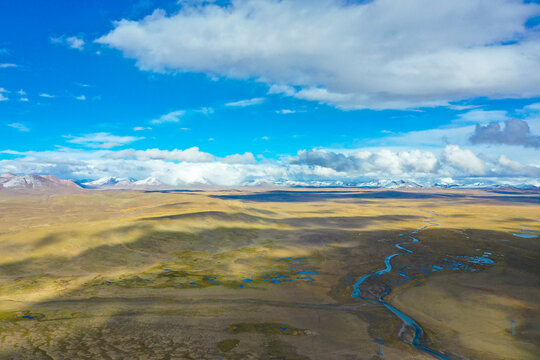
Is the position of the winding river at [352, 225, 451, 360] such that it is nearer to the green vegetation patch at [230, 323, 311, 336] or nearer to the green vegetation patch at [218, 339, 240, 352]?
the green vegetation patch at [230, 323, 311, 336]

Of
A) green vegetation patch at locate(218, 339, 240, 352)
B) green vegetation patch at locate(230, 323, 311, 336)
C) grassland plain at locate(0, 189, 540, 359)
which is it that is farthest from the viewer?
green vegetation patch at locate(230, 323, 311, 336)

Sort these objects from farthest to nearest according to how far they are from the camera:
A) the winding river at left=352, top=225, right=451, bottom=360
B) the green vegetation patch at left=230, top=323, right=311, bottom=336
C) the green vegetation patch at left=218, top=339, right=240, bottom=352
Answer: the green vegetation patch at left=230, top=323, right=311, bottom=336
the winding river at left=352, top=225, right=451, bottom=360
the green vegetation patch at left=218, top=339, right=240, bottom=352

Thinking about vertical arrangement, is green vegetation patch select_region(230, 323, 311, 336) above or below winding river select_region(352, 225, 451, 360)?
above

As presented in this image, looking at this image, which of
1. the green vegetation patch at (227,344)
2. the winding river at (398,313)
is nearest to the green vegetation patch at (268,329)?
the green vegetation patch at (227,344)

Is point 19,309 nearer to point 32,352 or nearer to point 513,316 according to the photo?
point 32,352

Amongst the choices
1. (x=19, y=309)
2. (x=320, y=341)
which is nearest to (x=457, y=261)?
(x=320, y=341)

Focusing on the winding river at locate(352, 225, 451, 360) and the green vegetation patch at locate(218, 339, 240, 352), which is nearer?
the green vegetation patch at locate(218, 339, 240, 352)

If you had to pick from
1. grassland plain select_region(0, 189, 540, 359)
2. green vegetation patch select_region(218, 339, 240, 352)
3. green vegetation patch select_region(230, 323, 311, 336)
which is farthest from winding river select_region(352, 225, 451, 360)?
green vegetation patch select_region(218, 339, 240, 352)

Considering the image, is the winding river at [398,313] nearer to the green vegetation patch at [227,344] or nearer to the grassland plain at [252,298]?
the grassland plain at [252,298]

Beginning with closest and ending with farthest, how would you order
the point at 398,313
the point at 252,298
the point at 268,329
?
the point at 268,329
the point at 398,313
the point at 252,298

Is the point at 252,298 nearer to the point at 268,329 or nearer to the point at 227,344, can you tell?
the point at 268,329

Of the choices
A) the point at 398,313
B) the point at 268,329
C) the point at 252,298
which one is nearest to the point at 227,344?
the point at 268,329
